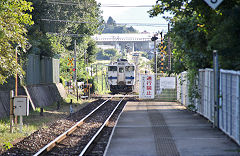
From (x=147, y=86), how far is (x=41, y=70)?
9.14 metres

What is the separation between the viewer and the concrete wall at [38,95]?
2070 cm

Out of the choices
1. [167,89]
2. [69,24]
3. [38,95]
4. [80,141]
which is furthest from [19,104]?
[69,24]

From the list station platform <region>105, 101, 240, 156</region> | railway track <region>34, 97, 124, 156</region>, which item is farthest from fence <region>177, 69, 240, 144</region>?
railway track <region>34, 97, 124, 156</region>

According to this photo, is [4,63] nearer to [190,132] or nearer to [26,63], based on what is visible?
[190,132]

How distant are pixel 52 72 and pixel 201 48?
62.8 feet

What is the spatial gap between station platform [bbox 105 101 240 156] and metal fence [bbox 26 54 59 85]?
32.9ft

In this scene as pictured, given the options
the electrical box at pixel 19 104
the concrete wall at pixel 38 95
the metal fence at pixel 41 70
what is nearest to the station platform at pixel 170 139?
the electrical box at pixel 19 104

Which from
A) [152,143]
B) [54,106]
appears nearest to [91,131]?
[152,143]

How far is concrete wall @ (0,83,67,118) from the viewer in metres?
20.7

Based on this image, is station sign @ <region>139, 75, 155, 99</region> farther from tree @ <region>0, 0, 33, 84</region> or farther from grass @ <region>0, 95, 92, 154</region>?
tree @ <region>0, 0, 33, 84</region>

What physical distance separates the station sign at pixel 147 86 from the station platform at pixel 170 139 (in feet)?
50.1

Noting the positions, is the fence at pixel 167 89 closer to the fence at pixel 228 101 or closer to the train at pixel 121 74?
the train at pixel 121 74

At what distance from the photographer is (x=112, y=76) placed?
45.5 meters

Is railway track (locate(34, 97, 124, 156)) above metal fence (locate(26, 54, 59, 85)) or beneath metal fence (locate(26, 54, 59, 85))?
beneath
